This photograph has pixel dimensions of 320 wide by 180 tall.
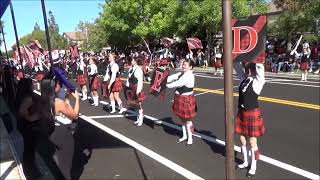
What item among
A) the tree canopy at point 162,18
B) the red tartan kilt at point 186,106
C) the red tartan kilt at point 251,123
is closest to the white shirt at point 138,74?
the red tartan kilt at point 186,106

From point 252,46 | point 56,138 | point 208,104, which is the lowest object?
point 208,104

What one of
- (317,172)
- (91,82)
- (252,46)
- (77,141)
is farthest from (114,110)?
(252,46)

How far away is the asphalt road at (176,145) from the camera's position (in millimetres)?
7121

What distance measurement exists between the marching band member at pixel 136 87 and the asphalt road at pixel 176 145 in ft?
1.29

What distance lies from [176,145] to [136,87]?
2.94m

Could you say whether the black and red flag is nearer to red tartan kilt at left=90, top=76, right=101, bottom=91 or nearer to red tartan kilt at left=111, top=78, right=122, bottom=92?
red tartan kilt at left=111, top=78, right=122, bottom=92

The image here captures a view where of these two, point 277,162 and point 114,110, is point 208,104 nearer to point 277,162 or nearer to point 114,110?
point 114,110

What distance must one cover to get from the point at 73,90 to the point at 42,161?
2.25 meters

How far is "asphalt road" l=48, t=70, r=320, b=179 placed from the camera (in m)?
7.12

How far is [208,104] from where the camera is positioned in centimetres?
1457

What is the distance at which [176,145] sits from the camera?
9.16 metres

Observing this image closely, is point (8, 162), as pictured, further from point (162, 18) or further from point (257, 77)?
point (162, 18)

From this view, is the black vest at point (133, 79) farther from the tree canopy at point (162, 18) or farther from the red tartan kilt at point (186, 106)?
the tree canopy at point (162, 18)

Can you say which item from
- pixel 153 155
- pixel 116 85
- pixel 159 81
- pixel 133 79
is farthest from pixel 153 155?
pixel 116 85
